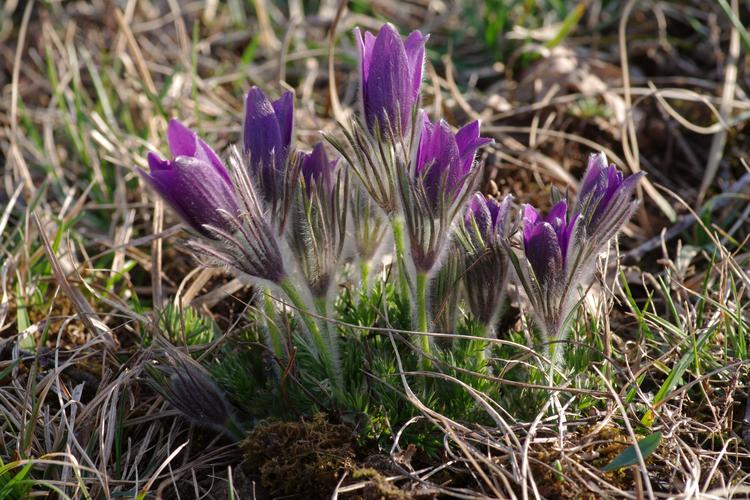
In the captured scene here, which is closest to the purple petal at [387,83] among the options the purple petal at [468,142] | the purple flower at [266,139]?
the purple petal at [468,142]

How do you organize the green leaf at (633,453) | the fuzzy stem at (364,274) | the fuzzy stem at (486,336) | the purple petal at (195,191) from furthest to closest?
the fuzzy stem at (364,274), the fuzzy stem at (486,336), the green leaf at (633,453), the purple petal at (195,191)

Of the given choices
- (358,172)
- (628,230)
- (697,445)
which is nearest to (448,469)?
(697,445)

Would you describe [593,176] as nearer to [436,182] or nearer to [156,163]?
[436,182]

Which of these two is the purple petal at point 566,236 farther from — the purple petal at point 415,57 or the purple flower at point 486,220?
the purple petal at point 415,57

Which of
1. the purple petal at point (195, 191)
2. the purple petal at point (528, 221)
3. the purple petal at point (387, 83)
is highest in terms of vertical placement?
the purple petal at point (387, 83)

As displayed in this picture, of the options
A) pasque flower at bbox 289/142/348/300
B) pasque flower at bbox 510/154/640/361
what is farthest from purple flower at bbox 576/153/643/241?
pasque flower at bbox 289/142/348/300

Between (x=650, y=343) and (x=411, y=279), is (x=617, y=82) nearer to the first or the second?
(x=650, y=343)

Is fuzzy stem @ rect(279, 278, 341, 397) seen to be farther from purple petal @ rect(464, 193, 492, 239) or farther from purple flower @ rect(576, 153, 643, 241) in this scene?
purple flower @ rect(576, 153, 643, 241)
